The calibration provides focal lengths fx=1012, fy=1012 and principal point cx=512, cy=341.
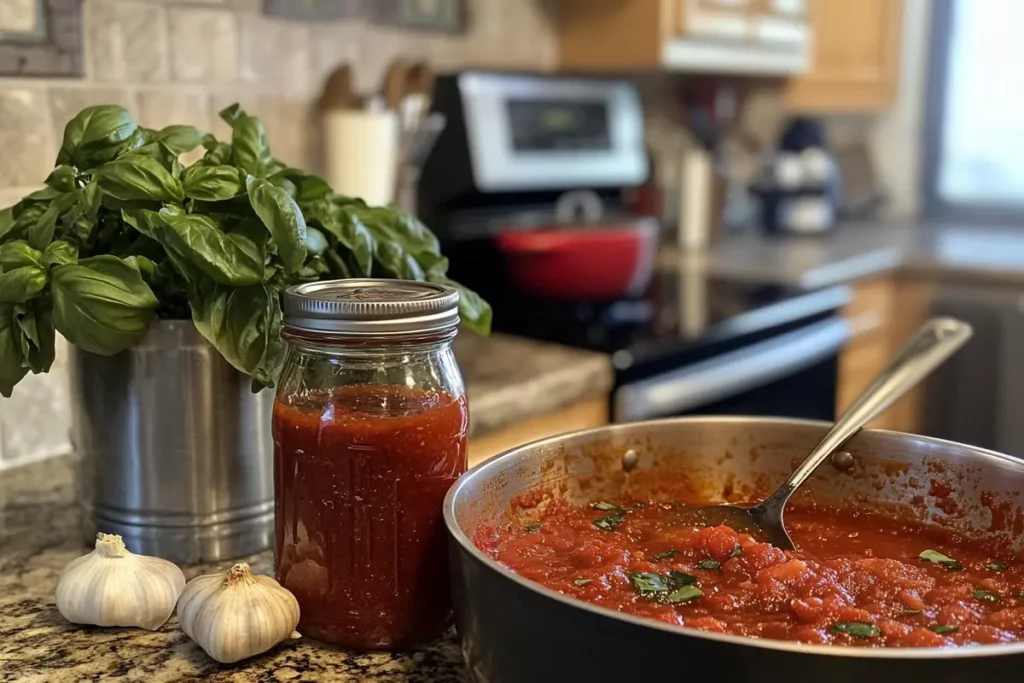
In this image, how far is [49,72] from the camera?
138cm

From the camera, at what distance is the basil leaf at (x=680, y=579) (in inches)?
28.4

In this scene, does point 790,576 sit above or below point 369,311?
below

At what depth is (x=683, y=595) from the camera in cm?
71

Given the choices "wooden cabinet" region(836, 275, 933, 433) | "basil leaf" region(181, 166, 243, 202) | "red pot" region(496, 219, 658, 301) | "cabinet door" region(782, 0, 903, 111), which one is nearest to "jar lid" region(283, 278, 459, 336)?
"basil leaf" region(181, 166, 243, 202)

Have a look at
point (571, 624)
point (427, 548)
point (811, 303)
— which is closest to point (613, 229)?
point (811, 303)

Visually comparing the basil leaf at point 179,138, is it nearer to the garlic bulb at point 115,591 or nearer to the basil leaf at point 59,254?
the basil leaf at point 59,254

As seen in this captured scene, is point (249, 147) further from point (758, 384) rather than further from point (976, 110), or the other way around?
point (976, 110)

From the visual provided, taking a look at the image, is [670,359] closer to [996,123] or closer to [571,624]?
[571,624]

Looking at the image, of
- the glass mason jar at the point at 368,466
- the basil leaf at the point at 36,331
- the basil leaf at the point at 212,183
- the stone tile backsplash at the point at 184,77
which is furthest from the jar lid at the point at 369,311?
the stone tile backsplash at the point at 184,77

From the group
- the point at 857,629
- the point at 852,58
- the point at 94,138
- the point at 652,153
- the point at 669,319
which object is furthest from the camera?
the point at 852,58

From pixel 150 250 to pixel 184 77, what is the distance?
2.97ft

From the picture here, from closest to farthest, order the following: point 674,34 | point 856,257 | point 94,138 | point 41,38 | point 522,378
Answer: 1. point 94,138
2. point 41,38
3. point 522,378
4. point 674,34
5. point 856,257

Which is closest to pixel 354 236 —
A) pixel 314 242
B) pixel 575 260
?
pixel 314 242

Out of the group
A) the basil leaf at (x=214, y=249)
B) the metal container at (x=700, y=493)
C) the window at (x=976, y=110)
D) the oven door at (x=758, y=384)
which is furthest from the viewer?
the window at (x=976, y=110)
